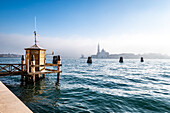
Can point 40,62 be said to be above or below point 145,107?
above

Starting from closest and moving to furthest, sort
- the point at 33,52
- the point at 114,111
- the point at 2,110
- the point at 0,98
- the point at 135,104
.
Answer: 1. the point at 2,110
2. the point at 0,98
3. the point at 114,111
4. the point at 135,104
5. the point at 33,52

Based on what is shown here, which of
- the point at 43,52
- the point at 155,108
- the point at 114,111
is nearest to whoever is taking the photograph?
the point at 114,111

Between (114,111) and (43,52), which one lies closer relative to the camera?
(114,111)

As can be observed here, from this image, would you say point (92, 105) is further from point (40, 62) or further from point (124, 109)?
point (40, 62)

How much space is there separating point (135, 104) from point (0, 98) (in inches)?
341

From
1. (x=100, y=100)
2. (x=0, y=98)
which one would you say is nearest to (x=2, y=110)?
(x=0, y=98)

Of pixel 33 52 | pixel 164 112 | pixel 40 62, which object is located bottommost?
pixel 164 112

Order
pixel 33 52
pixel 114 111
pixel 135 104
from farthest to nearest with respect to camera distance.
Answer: pixel 33 52, pixel 135 104, pixel 114 111

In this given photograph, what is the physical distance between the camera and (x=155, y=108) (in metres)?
7.57

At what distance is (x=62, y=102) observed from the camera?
26.9ft

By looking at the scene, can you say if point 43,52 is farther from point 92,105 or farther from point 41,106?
point 92,105

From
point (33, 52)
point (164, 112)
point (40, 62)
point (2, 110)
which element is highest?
point (33, 52)

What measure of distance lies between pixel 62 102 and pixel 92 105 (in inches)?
95.5

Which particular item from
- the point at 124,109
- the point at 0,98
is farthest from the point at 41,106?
the point at 124,109
